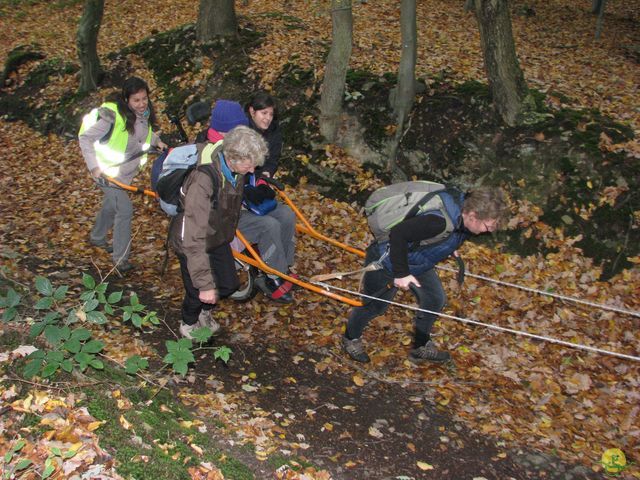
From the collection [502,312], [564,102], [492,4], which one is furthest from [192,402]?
[564,102]

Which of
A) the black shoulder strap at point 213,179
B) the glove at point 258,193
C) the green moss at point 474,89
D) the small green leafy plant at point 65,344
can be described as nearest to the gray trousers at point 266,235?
the glove at point 258,193

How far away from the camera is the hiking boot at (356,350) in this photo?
5.59m

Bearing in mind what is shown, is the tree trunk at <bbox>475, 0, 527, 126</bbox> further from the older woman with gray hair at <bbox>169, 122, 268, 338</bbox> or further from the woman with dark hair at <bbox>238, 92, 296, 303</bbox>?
the older woman with gray hair at <bbox>169, 122, 268, 338</bbox>

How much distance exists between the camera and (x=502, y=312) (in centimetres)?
645

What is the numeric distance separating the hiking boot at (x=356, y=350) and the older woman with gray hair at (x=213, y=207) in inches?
61.1

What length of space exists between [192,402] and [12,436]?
1.49 m

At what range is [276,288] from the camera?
20.8ft

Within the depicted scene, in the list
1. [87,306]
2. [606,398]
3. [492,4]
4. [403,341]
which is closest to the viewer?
[87,306]

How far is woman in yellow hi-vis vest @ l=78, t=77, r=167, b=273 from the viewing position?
19.6 ft

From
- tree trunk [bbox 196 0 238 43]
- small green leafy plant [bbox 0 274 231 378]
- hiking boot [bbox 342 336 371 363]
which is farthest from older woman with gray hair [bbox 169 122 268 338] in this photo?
tree trunk [bbox 196 0 238 43]

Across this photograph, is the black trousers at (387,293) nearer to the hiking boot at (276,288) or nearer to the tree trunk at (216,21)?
the hiking boot at (276,288)

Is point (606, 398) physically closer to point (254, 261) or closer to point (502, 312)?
point (502, 312)

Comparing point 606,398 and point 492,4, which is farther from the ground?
point 492,4

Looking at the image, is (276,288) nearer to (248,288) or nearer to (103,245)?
(248,288)
